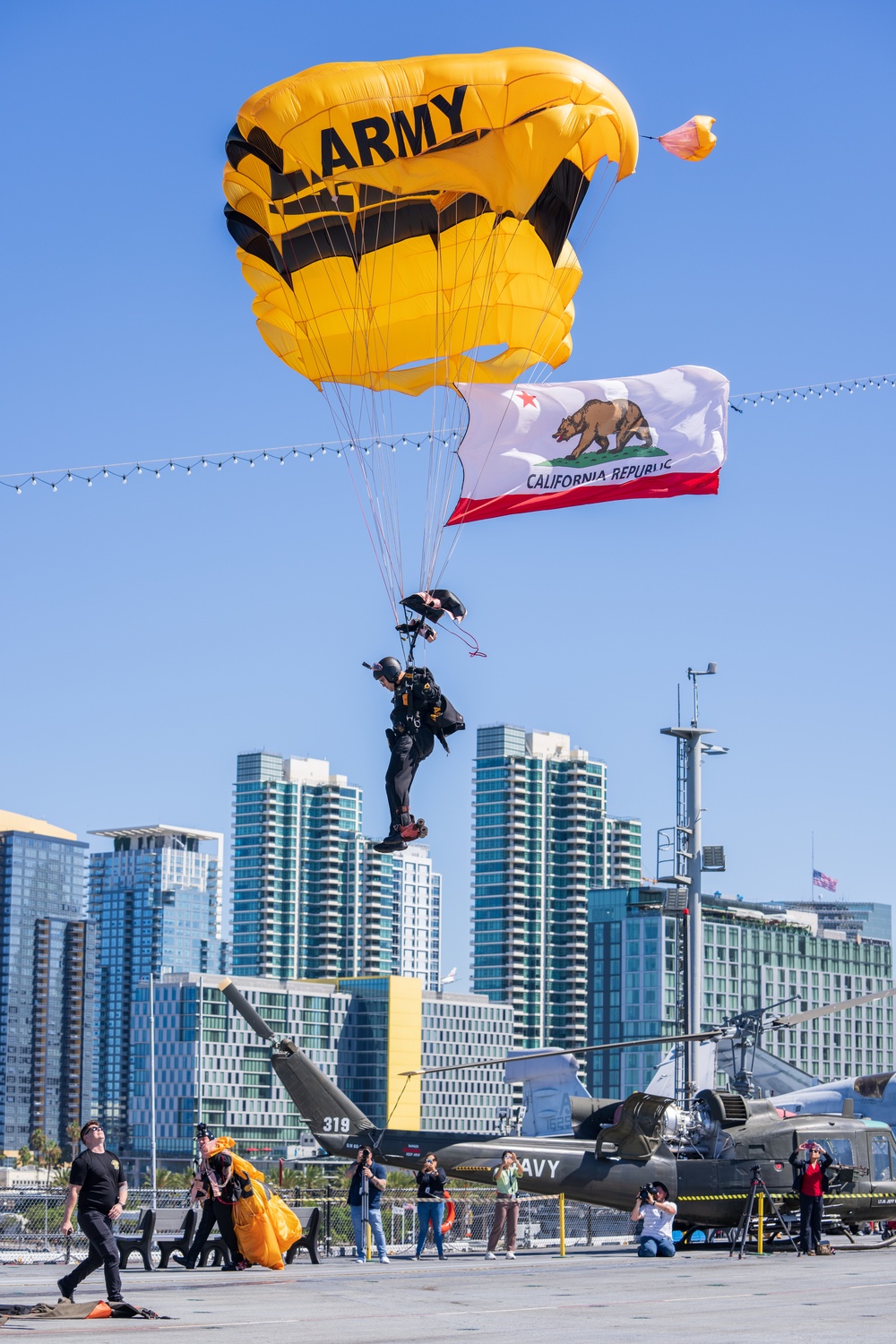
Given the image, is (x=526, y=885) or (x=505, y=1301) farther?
(x=526, y=885)

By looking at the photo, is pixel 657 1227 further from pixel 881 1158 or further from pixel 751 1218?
pixel 881 1158

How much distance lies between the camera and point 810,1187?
68.1 ft

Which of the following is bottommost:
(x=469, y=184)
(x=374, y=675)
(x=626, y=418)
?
(x=374, y=675)

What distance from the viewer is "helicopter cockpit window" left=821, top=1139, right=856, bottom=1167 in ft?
75.4

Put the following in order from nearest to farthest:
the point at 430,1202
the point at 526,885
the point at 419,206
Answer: the point at 430,1202
the point at 419,206
the point at 526,885

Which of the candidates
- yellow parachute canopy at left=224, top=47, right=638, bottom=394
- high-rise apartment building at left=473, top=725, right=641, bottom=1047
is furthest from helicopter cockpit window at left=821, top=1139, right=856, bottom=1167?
high-rise apartment building at left=473, top=725, right=641, bottom=1047

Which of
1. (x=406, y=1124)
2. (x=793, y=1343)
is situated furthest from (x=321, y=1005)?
(x=793, y=1343)

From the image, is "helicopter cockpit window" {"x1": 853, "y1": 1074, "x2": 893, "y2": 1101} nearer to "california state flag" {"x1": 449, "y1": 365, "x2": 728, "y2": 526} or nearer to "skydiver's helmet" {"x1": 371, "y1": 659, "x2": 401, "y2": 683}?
"california state flag" {"x1": 449, "y1": 365, "x2": 728, "y2": 526}

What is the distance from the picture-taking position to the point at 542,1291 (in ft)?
52.6

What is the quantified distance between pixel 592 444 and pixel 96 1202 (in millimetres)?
13775

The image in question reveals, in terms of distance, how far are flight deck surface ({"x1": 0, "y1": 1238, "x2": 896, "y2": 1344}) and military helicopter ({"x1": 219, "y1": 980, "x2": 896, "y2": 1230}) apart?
4.86 feet

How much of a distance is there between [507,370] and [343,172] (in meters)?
4.89

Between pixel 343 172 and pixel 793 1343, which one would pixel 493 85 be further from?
pixel 793 1343

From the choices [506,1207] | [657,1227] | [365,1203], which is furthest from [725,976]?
[365,1203]
